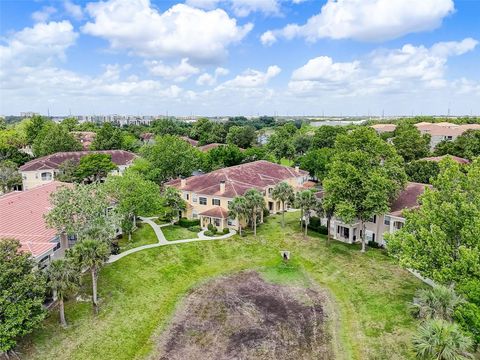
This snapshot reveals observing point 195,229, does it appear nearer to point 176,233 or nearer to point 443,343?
point 176,233

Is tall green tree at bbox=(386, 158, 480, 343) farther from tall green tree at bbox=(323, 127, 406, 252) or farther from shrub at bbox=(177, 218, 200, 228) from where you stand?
shrub at bbox=(177, 218, 200, 228)

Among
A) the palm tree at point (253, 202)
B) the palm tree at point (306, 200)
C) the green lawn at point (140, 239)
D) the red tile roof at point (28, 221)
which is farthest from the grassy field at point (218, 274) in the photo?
the red tile roof at point (28, 221)

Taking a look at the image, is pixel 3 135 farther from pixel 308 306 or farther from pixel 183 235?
pixel 308 306

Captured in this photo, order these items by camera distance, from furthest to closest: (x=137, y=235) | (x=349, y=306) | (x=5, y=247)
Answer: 1. (x=137, y=235)
2. (x=349, y=306)
3. (x=5, y=247)

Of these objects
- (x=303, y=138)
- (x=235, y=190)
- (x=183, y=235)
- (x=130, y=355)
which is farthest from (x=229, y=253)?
(x=303, y=138)

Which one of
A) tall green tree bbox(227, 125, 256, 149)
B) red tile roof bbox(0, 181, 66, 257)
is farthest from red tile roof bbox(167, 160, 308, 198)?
tall green tree bbox(227, 125, 256, 149)

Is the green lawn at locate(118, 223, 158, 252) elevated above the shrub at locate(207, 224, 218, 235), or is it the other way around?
the shrub at locate(207, 224, 218, 235)

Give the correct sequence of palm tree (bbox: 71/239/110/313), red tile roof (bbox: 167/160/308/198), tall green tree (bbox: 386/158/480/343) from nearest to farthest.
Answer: tall green tree (bbox: 386/158/480/343) < palm tree (bbox: 71/239/110/313) < red tile roof (bbox: 167/160/308/198)
